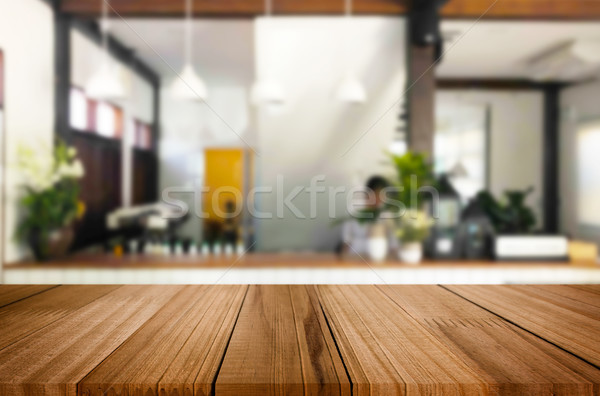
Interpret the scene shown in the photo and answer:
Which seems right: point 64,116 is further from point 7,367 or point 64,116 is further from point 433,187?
point 7,367

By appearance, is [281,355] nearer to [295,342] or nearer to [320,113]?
[295,342]

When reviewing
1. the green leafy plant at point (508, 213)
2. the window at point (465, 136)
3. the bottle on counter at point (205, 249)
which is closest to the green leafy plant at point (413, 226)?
the green leafy plant at point (508, 213)

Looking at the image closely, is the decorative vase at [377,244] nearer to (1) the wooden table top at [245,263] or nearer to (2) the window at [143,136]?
(1) the wooden table top at [245,263]

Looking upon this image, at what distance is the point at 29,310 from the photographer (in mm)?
314

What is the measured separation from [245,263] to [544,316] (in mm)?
1391

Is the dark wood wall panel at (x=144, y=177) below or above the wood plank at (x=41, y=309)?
above

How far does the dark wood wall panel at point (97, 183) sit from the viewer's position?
2.09 metres

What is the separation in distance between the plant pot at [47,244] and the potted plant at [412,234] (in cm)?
128

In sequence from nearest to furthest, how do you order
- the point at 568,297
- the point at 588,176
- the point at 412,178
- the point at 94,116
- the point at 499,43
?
the point at 568,297, the point at 412,178, the point at 94,116, the point at 499,43, the point at 588,176

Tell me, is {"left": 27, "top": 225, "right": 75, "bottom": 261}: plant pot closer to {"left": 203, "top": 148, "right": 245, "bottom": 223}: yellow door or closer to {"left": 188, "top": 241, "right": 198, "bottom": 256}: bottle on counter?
{"left": 188, "top": 241, "right": 198, "bottom": 256}: bottle on counter

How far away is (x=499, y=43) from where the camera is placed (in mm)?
2639

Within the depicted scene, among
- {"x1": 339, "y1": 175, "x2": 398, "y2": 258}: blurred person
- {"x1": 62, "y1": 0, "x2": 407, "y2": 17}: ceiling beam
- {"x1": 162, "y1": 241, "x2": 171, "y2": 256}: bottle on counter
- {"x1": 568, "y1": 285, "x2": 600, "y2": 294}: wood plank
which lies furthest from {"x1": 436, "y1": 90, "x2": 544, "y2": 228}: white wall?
{"x1": 568, "y1": 285, "x2": 600, "y2": 294}: wood plank

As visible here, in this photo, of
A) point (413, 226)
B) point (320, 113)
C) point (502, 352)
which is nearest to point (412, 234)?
point (413, 226)

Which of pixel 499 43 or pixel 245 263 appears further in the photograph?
pixel 499 43
